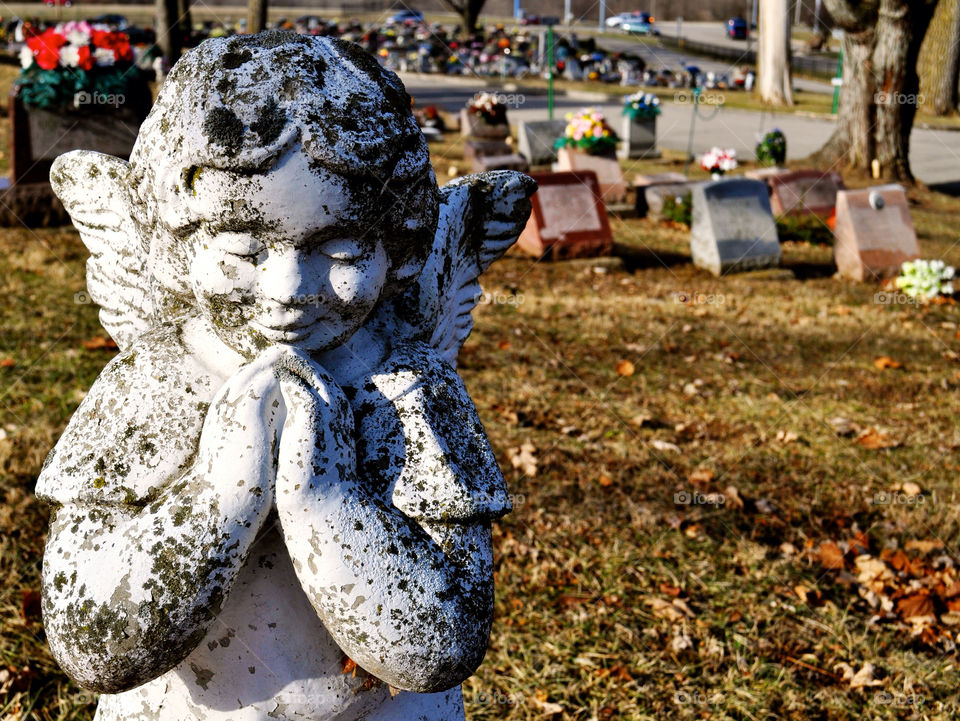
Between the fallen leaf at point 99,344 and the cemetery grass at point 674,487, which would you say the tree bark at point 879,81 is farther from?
the fallen leaf at point 99,344

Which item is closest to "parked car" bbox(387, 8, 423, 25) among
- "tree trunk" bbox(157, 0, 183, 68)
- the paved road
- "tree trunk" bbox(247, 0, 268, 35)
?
the paved road

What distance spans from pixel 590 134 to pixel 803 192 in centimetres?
255

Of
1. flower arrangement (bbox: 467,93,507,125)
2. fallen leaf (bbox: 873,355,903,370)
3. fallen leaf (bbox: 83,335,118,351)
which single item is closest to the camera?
fallen leaf (bbox: 83,335,118,351)

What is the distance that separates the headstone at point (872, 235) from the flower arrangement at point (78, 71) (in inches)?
282

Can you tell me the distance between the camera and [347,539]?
145 centimetres

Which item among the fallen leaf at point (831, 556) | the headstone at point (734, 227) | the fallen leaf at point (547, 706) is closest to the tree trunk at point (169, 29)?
the headstone at point (734, 227)

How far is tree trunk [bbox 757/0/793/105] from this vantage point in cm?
2295

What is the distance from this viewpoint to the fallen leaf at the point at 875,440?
218 inches

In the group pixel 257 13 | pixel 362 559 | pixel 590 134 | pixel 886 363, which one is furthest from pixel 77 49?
pixel 362 559

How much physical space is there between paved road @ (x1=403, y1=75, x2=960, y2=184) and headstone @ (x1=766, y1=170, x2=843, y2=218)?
4506 mm

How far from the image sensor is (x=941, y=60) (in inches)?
743

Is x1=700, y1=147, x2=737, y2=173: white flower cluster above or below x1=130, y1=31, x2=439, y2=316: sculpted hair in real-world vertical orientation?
below

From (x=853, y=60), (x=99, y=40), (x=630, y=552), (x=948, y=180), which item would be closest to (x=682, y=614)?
(x=630, y=552)

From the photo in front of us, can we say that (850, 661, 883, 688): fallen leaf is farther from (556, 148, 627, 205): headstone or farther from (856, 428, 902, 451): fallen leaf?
(556, 148, 627, 205): headstone
